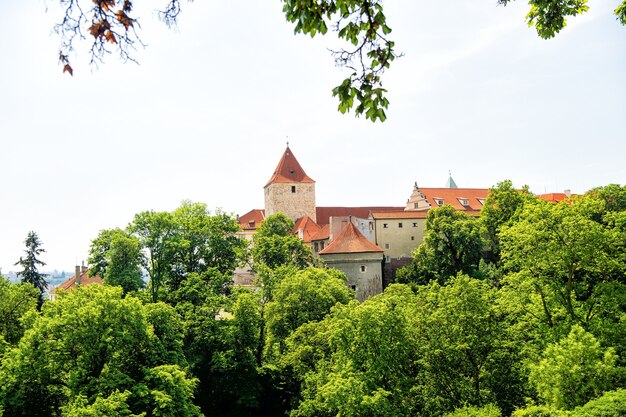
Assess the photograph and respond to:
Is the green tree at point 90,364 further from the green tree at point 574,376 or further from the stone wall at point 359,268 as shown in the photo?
the stone wall at point 359,268

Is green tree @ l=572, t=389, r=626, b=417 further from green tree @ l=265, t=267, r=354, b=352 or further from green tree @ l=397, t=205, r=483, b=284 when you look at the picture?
green tree @ l=397, t=205, r=483, b=284

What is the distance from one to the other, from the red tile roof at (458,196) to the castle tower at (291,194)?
12.0m

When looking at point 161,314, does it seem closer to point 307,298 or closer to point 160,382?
point 160,382

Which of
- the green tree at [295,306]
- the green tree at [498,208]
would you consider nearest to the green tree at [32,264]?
the green tree at [295,306]

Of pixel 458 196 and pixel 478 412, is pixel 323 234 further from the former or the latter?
pixel 478 412

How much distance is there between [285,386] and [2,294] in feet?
53.7

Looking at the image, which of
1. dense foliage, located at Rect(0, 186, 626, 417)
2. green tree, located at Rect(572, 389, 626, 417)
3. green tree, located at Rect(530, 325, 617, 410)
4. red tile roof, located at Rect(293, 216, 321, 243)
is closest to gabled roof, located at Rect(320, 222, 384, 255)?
red tile roof, located at Rect(293, 216, 321, 243)

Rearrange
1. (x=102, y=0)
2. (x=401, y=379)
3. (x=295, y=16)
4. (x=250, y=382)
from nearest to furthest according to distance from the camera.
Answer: (x=102, y=0)
(x=295, y=16)
(x=401, y=379)
(x=250, y=382)

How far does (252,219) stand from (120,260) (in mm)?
30911

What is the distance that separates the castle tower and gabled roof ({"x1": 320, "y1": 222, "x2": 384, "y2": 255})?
19.2 m

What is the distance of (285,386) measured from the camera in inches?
1230

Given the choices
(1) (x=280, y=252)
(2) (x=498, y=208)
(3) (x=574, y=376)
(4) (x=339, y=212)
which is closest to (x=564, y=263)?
(3) (x=574, y=376)

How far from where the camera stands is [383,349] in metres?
22.8

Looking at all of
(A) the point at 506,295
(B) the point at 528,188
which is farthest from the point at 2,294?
(B) the point at 528,188
